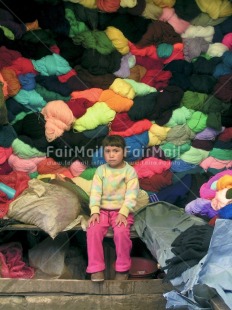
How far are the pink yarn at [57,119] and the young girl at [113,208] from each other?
622 mm

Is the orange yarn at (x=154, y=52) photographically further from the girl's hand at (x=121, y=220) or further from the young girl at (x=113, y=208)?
the girl's hand at (x=121, y=220)

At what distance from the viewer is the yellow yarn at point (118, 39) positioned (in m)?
5.92

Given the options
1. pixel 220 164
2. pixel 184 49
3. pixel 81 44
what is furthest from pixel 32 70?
pixel 220 164

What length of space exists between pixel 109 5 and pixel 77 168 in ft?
4.30

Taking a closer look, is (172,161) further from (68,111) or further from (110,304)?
(110,304)

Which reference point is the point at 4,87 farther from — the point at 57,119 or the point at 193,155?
the point at 193,155

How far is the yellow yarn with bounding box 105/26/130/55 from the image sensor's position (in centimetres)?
592

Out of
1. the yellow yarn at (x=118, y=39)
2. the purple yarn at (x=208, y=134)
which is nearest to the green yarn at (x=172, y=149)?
the purple yarn at (x=208, y=134)

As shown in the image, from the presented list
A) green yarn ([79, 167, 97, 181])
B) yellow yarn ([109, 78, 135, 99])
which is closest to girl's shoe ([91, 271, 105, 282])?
green yarn ([79, 167, 97, 181])

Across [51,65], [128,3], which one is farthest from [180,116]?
[51,65]

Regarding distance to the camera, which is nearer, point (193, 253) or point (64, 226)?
point (193, 253)

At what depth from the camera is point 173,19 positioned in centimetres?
604

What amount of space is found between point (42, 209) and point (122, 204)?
556mm

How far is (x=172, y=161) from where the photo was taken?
19.8 feet
